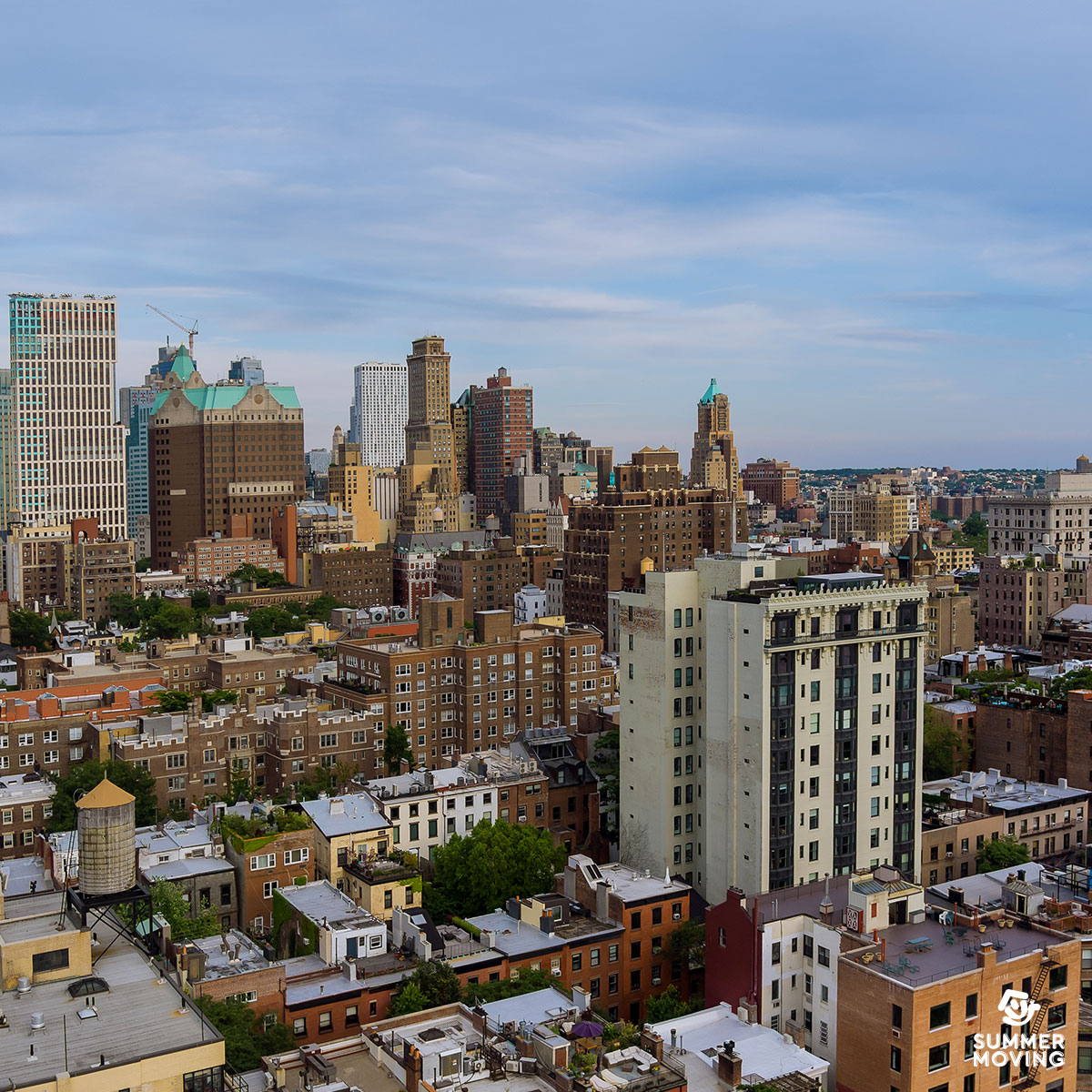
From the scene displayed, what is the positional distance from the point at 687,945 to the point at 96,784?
48116 millimetres

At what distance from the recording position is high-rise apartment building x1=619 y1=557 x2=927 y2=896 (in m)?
79.1

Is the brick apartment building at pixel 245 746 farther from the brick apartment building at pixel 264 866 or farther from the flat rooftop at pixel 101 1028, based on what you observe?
the flat rooftop at pixel 101 1028

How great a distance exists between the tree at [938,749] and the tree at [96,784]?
6574 centimetres

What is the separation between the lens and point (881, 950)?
192 ft

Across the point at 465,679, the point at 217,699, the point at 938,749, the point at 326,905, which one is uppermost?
the point at 465,679

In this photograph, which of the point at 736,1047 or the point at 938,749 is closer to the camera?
the point at 736,1047

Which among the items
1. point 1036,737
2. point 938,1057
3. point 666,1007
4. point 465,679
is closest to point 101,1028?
point 666,1007

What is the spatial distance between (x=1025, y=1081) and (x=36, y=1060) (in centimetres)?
4382

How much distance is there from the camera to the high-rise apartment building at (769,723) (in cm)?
7912

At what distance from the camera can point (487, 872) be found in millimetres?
80625

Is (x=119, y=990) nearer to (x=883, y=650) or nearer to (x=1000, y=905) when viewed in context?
(x=1000, y=905)

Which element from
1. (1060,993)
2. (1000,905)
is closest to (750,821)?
(1000,905)

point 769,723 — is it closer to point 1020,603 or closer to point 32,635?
point 1020,603

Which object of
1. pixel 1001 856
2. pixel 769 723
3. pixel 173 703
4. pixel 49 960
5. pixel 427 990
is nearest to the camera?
pixel 49 960
